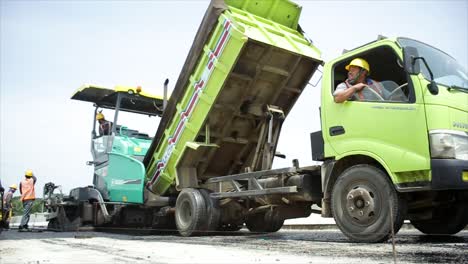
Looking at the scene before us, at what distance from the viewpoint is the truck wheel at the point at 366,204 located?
4168mm

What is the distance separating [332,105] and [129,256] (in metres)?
2.82

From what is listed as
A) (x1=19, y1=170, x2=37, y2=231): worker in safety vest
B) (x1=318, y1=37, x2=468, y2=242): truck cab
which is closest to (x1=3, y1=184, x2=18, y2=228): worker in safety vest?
(x1=19, y1=170, x2=37, y2=231): worker in safety vest

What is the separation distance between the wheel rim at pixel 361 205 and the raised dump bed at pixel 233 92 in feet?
7.34

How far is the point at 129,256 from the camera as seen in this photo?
3.59 metres

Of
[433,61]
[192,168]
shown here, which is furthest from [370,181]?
[192,168]

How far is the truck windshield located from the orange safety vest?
30.9ft

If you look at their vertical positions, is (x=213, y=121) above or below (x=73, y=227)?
above

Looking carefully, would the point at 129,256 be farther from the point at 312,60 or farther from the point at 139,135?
the point at 139,135

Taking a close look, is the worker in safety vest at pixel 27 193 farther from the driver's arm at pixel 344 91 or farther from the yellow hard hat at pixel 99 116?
the driver's arm at pixel 344 91

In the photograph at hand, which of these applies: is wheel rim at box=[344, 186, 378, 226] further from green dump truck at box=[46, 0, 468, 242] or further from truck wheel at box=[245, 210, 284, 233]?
truck wheel at box=[245, 210, 284, 233]

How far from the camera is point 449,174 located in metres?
3.89

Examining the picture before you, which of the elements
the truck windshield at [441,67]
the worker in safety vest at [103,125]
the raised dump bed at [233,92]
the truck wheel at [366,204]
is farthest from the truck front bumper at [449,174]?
the worker in safety vest at [103,125]

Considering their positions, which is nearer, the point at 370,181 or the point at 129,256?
the point at 129,256

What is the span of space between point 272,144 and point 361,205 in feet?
7.99
